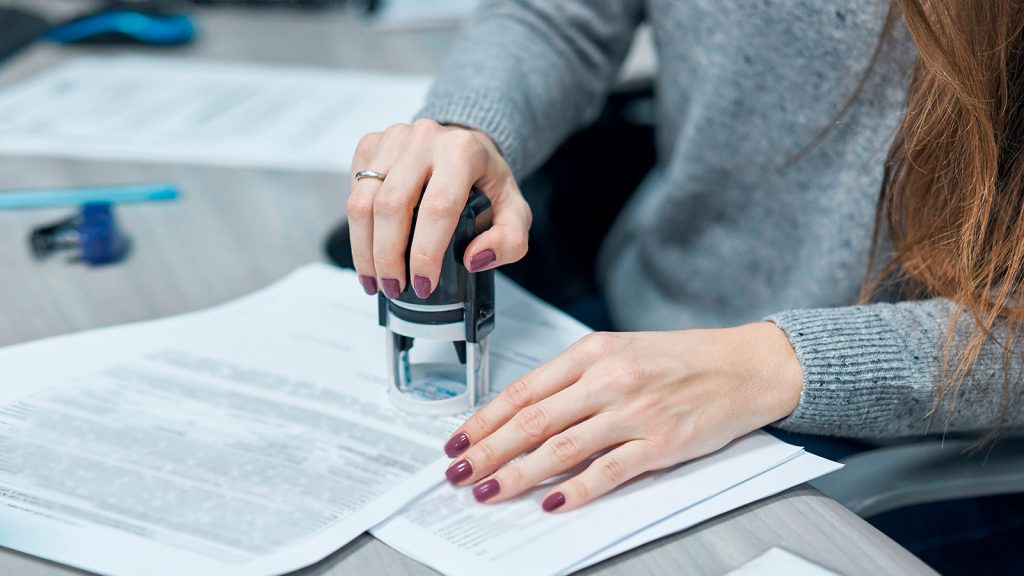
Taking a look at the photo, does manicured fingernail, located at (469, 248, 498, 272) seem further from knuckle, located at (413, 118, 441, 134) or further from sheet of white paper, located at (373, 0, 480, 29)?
sheet of white paper, located at (373, 0, 480, 29)

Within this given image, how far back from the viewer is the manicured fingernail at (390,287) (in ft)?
1.77

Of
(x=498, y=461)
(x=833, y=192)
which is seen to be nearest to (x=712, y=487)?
(x=498, y=461)

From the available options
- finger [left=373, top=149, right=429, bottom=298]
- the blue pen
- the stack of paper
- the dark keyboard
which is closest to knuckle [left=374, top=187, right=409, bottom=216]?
finger [left=373, top=149, right=429, bottom=298]

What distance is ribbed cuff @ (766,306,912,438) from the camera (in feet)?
1.78

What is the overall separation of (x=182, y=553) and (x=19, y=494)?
0.36 feet

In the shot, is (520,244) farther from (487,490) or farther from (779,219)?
(779,219)

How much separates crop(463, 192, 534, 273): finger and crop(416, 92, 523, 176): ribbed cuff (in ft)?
0.42

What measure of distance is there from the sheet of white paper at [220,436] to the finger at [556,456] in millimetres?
37

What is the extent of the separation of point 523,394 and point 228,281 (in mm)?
314

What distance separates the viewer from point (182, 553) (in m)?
0.44

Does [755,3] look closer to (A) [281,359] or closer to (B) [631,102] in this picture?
(B) [631,102]

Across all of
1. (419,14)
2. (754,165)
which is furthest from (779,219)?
(419,14)

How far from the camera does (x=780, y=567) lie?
44 centimetres

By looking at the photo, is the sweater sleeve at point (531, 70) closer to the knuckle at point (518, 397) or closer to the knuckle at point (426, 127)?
the knuckle at point (426, 127)
